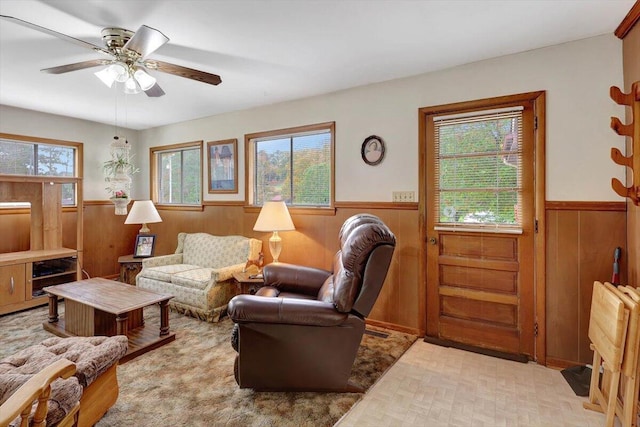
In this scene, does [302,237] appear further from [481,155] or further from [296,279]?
[481,155]

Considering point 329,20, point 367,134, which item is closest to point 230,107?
point 367,134

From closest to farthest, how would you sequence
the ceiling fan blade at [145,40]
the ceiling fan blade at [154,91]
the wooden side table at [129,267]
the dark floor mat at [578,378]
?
the ceiling fan blade at [145,40] → the dark floor mat at [578,378] → the ceiling fan blade at [154,91] → the wooden side table at [129,267]

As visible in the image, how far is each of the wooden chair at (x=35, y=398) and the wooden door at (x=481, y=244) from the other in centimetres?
271

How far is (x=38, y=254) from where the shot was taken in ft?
12.6

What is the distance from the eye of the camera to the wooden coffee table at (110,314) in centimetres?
267

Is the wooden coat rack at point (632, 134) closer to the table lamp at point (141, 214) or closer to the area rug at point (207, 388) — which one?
the area rug at point (207, 388)

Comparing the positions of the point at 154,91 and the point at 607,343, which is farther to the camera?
the point at 154,91

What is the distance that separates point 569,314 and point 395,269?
139 cm

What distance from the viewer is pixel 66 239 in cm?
458

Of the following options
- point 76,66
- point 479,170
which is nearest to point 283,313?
point 479,170

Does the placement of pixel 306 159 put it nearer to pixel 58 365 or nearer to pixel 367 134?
pixel 367 134

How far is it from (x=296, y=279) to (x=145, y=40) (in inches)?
83.2

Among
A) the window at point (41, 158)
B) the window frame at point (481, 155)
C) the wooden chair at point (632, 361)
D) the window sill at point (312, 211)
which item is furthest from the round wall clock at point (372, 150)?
the window at point (41, 158)

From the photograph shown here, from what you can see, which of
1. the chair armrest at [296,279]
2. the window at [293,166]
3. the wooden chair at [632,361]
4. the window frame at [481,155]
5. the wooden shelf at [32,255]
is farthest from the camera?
the window at [293,166]
